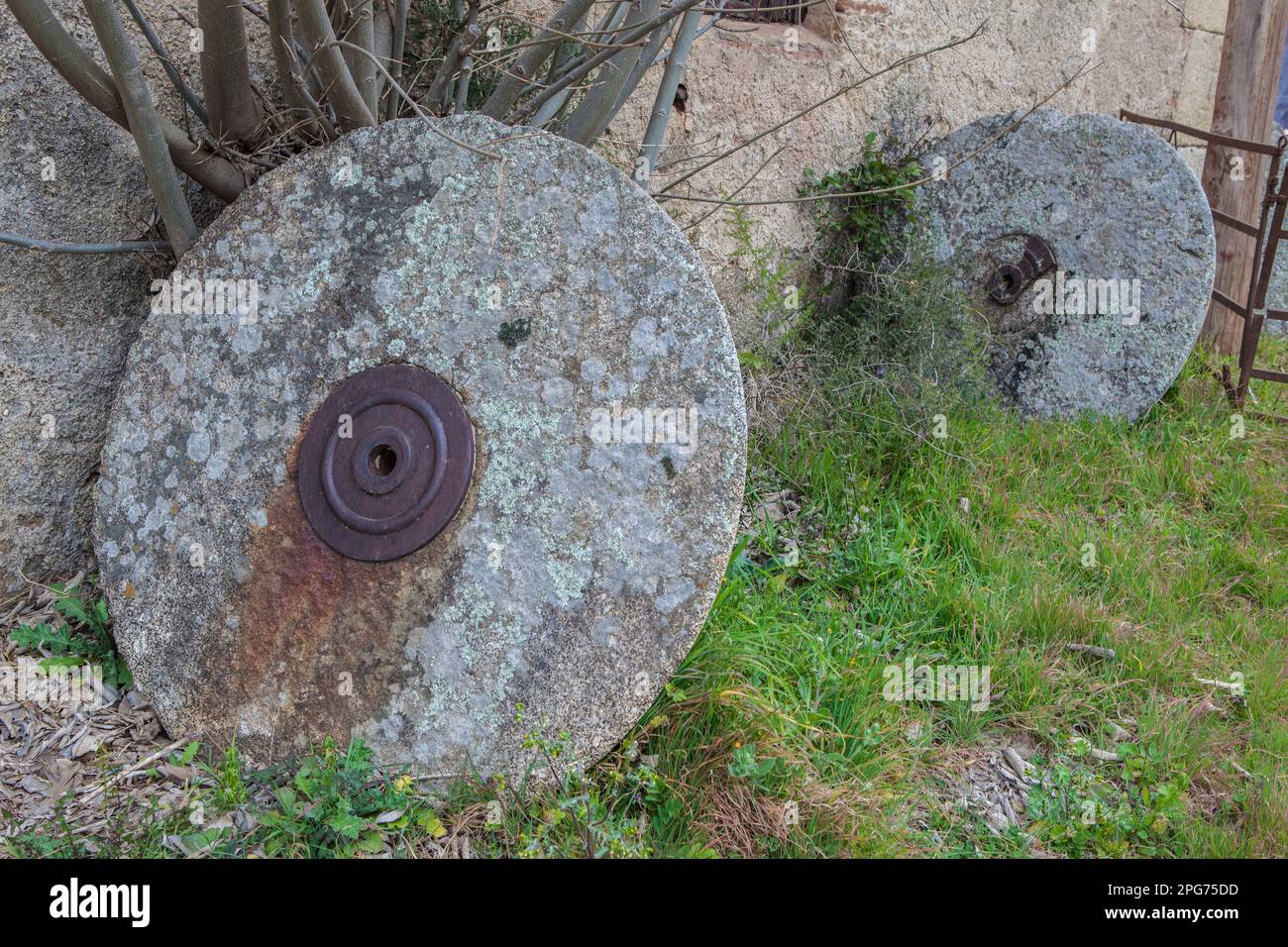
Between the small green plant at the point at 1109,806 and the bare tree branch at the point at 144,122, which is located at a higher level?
the bare tree branch at the point at 144,122

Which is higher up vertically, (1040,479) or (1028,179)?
(1028,179)

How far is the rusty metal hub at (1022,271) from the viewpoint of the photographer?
4172 mm

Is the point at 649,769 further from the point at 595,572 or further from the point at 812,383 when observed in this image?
the point at 812,383

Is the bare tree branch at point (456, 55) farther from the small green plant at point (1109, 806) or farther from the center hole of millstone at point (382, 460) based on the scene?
the small green plant at point (1109, 806)

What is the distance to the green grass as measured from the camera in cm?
207

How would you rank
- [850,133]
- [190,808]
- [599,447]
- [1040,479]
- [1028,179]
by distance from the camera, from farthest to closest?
[850,133], [1028,179], [1040,479], [599,447], [190,808]

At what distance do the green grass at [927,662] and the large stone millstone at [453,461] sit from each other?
17cm

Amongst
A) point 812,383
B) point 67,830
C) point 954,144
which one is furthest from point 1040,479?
point 67,830

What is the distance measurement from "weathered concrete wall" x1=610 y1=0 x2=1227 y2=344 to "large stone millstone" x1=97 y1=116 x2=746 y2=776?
1.63m

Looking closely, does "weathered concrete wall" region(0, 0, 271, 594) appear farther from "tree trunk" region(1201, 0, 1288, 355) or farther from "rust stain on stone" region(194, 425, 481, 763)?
"tree trunk" region(1201, 0, 1288, 355)

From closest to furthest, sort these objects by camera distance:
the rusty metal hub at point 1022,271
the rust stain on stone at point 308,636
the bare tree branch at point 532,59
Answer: the rust stain on stone at point 308,636, the bare tree branch at point 532,59, the rusty metal hub at point 1022,271

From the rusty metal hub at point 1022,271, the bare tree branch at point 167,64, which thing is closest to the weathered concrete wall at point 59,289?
the bare tree branch at point 167,64

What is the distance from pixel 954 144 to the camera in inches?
175
